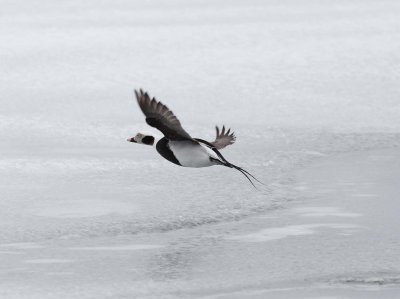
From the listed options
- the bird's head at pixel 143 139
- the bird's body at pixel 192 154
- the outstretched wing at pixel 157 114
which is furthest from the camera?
the bird's head at pixel 143 139

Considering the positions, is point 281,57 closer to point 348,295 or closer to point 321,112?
point 321,112

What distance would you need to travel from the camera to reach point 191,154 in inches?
→ 247

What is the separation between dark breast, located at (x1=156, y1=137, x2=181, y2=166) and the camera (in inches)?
253

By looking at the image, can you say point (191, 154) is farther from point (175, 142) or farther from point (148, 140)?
point (148, 140)

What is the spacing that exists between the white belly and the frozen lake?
42 centimetres

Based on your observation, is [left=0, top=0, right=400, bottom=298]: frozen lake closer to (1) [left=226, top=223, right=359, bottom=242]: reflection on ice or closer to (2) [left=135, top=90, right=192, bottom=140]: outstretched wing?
(1) [left=226, top=223, right=359, bottom=242]: reflection on ice

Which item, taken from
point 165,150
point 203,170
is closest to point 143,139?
point 165,150

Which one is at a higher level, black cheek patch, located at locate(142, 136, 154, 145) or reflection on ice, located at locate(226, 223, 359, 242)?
black cheek patch, located at locate(142, 136, 154, 145)

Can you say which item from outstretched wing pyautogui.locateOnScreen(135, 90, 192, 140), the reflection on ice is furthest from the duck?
the reflection on ice

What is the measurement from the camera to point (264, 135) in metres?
9.20

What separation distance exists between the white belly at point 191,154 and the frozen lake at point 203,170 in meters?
0.42

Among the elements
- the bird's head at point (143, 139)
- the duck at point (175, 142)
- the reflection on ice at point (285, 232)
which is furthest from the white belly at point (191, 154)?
the reflection on ice at point (285, 232)

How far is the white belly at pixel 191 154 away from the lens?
625 cm

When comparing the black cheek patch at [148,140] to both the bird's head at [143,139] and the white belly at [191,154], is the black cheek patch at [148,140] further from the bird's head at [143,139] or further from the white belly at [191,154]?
the white belly at [191,154]
